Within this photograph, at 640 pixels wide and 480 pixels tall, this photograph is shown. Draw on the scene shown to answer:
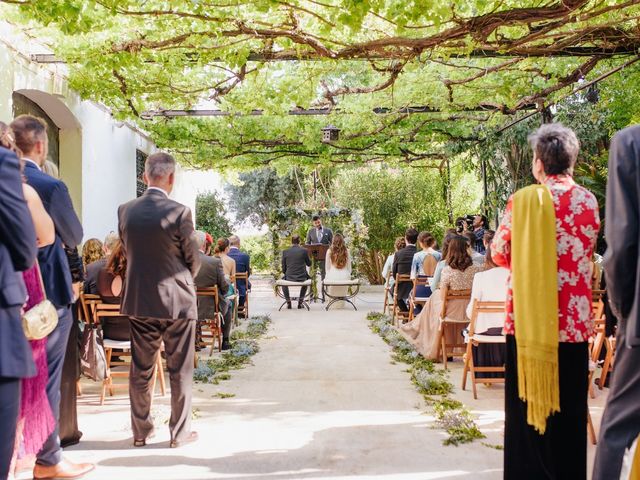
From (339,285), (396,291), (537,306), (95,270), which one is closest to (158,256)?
(95,270)

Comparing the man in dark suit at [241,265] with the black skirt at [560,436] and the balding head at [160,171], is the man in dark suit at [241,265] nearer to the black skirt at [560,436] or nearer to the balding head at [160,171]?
the balding head at [160,171]

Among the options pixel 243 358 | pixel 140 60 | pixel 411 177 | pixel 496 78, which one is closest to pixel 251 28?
pixel 140 60

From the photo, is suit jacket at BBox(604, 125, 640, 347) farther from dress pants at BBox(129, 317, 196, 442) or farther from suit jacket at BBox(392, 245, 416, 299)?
suit jacket at BBox(392, 245, 416, 299)

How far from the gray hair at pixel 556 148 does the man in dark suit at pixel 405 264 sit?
7527 millimetres

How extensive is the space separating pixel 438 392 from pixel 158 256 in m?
2.93

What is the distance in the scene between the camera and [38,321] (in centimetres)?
269

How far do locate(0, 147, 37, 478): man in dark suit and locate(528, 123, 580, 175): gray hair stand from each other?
230 centimetres

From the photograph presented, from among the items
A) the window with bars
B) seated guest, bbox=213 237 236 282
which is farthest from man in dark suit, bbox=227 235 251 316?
the window with bars

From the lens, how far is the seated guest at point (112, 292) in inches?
216

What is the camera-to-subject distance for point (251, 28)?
6438 mm

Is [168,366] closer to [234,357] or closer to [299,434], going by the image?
[299,434]

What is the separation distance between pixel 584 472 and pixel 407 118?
9.81 meters

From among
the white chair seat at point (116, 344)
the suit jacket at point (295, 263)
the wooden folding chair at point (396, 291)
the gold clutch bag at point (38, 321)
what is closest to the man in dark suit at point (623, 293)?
the gold clutch bag at point (38, 321)

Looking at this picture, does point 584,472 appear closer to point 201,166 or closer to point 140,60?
point 140,60
